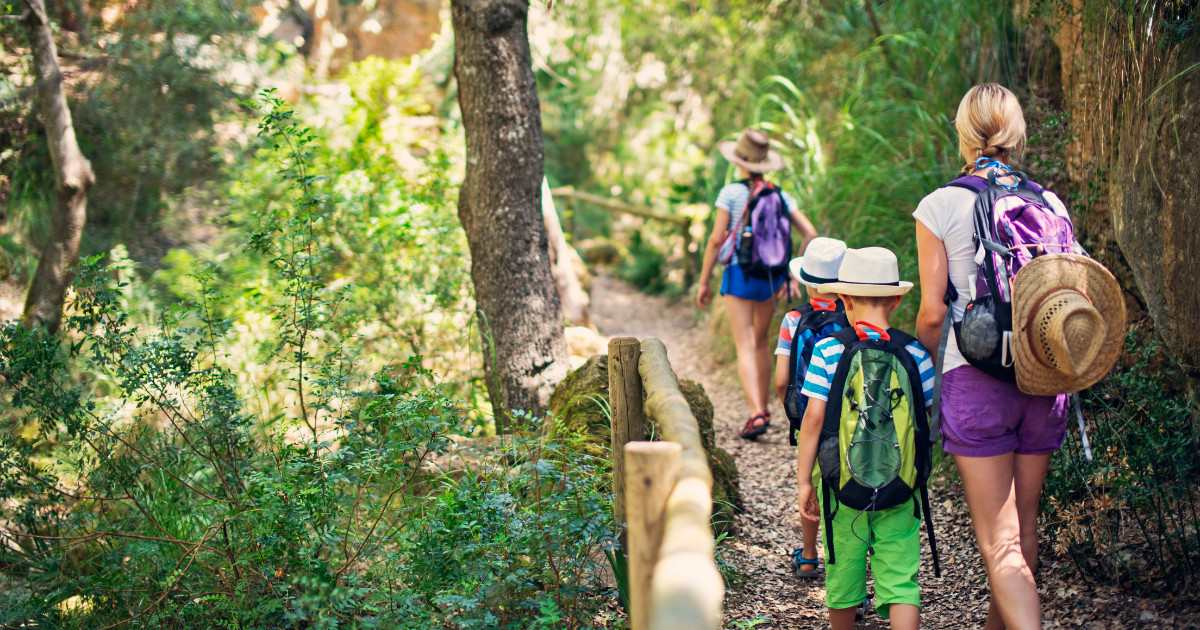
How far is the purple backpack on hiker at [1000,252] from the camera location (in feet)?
7.88

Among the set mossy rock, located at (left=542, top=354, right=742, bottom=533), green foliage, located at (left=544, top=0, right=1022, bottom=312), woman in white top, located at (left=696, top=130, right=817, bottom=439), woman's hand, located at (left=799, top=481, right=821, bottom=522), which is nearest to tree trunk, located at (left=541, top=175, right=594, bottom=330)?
green foliage, located at (left=544, top=0, right=1022, bottom=312)

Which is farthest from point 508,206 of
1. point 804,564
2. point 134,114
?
point 134,114

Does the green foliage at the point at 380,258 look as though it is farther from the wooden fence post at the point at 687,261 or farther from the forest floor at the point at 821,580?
the wooden fence post at the point at 687,261

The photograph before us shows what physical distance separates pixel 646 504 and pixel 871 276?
132cm

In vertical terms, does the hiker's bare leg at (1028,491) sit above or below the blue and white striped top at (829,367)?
below

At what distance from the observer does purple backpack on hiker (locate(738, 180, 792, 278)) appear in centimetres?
508

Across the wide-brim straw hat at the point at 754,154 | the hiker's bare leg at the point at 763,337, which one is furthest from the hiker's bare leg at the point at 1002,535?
the wide-brim straw hat at the point at 754,154

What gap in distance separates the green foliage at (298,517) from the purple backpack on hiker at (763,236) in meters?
1.96

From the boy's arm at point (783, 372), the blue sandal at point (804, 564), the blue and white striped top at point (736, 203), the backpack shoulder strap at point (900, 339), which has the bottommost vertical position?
the blue sandal at point (804, 564)

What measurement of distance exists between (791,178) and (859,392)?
5116 mm

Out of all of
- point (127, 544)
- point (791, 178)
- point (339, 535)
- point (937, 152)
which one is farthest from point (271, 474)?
point (791, 178)

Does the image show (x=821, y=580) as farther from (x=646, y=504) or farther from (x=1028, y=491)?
(x=646, y=504)

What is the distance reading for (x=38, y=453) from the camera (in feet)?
17.6

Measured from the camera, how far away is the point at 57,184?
663 centimetres
